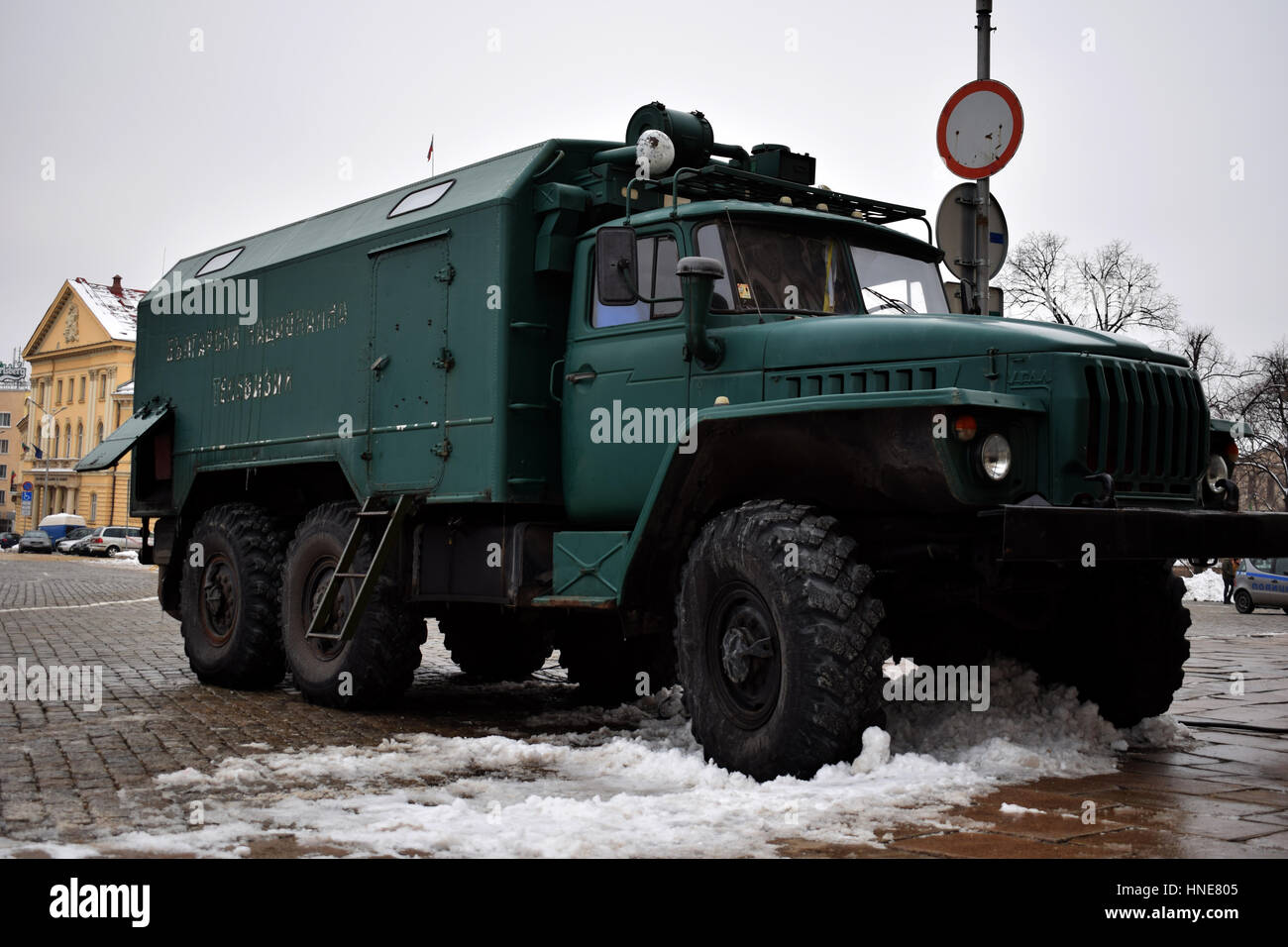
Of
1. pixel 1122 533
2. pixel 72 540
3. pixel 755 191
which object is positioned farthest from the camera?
pixel 72 540

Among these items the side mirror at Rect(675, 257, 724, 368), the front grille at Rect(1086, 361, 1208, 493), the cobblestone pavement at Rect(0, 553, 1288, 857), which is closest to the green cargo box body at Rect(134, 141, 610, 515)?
the side mirror at Rect(675, 257, 724, 368)

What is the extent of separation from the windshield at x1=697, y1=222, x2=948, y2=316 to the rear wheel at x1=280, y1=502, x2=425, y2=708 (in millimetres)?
3312

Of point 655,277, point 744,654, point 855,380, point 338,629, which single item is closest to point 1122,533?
point 855,380

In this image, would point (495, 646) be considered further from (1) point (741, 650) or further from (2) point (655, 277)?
(1) point (741, 650)

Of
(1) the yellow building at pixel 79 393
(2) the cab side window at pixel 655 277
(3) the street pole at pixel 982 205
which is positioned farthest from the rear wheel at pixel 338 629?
(1) the yellow building at pixel 79 393

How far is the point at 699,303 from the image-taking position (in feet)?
22.7

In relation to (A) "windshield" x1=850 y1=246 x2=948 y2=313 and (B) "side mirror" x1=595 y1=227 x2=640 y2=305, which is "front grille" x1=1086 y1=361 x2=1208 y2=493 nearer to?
(A) "windshield" x1=850 y1=246 x2=948 y2=313

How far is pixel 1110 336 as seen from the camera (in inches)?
248

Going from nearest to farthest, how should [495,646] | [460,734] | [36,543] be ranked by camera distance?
[460,734] < [495,646] < [36,543]

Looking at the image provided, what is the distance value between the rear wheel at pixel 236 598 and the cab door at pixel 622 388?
3.48m

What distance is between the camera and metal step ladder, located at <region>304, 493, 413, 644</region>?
855 centimetres

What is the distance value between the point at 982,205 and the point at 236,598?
6416 mm

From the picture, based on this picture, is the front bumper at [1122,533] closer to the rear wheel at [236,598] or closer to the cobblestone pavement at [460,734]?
the cobblestone pavement at [460,734]
